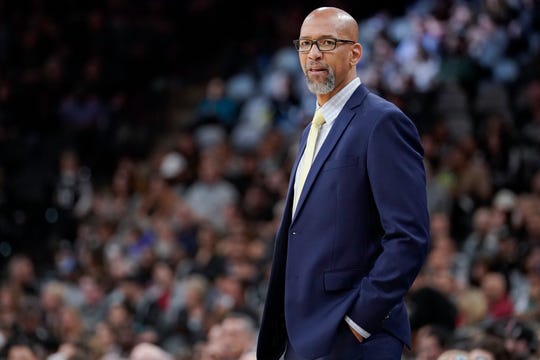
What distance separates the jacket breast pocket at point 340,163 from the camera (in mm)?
3266

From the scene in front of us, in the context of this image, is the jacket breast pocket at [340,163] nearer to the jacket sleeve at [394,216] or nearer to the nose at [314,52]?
the jacket sleeve at [394,216]

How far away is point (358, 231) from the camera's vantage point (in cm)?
324

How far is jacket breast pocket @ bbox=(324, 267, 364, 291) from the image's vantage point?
3.22m

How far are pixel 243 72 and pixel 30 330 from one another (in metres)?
6.00

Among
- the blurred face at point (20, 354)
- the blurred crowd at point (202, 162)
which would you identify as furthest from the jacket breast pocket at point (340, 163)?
the blurred face at point (20, 354)

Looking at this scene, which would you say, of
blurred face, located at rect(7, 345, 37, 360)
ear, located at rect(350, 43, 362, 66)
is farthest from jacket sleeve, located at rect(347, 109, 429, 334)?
blurred face, located at rect(7, 345, 37, 360)

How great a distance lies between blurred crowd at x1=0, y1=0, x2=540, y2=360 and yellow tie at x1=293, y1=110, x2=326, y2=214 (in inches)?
113

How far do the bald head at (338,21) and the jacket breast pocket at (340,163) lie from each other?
40cm

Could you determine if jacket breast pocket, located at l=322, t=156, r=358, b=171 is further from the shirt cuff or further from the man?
the shirt cuff

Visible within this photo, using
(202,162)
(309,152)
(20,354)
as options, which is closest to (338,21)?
(309,152)

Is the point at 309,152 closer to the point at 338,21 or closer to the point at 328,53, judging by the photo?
the point at 328,53

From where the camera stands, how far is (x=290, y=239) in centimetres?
340

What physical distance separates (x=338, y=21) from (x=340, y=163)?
47 centimetres

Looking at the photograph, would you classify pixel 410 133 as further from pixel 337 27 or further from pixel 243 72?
pixel 243 72
